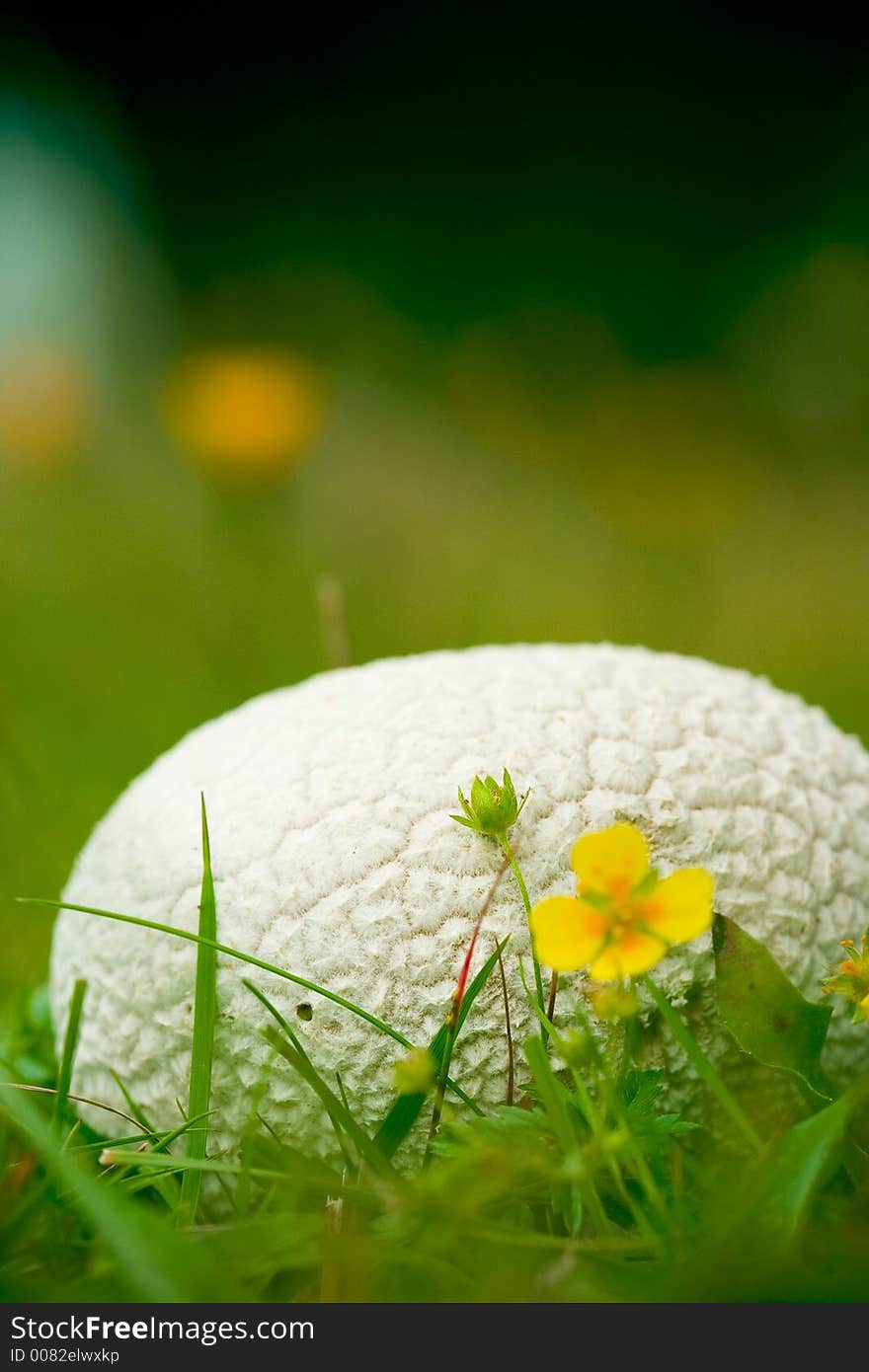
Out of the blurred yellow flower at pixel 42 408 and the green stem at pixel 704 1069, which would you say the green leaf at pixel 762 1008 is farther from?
the blurred yellow flower at pixel 42 408

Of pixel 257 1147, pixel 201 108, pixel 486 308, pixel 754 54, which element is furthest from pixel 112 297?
pixel 257 1147

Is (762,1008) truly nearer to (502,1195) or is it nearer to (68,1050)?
(502,1195)

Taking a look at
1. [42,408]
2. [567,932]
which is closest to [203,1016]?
[567,932]

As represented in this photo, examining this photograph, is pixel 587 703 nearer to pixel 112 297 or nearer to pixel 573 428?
pixel 573 428

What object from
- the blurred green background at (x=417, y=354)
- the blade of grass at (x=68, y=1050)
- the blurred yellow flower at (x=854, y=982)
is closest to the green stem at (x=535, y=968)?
the blurred yellow flower at (x=854, y=982)

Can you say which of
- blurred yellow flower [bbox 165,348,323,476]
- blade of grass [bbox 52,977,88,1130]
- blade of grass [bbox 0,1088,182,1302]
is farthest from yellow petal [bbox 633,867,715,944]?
blurred yellow flower [bbox 165,348,323,476]
